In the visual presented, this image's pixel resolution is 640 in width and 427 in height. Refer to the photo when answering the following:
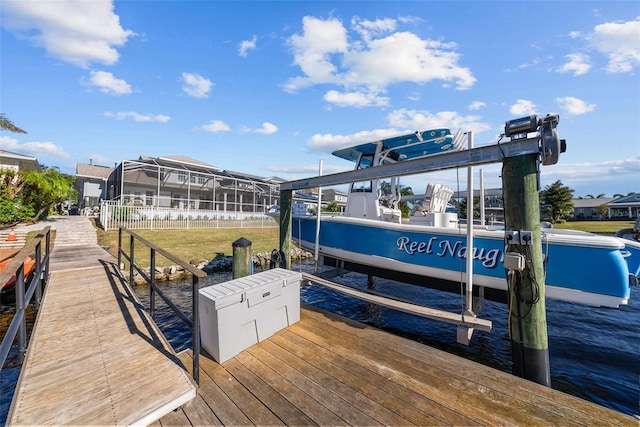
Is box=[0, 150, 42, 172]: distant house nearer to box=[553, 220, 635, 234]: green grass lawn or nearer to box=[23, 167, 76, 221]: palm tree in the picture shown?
box=[23, 167, 76, 221]: palm tree

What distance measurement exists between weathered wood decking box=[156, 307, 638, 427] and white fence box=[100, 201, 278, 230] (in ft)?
39.9

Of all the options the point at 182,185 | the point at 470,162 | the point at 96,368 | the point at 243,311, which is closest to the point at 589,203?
the point at 470,162

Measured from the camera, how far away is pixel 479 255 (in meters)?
5.11

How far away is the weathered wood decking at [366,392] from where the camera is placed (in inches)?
92.5

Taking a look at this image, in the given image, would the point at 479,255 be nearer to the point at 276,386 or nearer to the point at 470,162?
the point at 470,162

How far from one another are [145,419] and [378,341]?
8.89 ft

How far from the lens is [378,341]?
376 cm

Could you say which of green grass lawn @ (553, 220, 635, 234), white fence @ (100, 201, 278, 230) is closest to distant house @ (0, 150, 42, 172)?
white fence @ (100, 201, 278, 230)

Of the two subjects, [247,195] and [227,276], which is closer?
[227,276]

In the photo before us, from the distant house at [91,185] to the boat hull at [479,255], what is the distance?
1184 inches

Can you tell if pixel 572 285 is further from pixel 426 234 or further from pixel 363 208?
pixel 363 208

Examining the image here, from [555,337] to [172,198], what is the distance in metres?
22.8

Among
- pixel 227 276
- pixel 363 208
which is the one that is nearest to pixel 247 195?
pixel 227 276

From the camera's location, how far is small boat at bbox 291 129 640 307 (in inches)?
165
